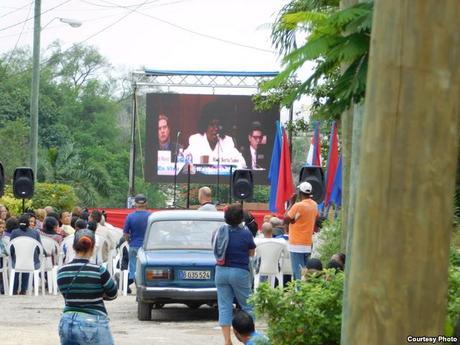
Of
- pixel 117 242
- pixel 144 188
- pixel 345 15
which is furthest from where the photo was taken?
pixel 144 188

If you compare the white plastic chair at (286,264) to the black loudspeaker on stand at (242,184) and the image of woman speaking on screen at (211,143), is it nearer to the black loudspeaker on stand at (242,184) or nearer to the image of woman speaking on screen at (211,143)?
the black loudspeaker on stand at (242,184)

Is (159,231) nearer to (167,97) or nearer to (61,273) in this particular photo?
(61,273)

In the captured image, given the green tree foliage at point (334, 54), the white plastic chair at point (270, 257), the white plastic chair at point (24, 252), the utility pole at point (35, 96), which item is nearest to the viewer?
the green tree foliage at point (334, 54)

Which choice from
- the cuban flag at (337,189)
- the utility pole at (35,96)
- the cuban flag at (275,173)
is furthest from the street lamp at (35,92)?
the cuban flag at (337,189)

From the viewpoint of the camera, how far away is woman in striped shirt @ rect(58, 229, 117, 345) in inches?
346

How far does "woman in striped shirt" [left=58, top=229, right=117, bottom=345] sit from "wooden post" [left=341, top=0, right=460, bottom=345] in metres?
5.07

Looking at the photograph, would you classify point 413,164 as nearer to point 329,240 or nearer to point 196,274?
point 196,274

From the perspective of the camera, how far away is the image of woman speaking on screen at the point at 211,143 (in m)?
44.3

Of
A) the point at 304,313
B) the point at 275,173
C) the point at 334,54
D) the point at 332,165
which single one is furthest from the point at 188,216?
the point at 334,54

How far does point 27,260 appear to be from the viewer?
68.3 ft

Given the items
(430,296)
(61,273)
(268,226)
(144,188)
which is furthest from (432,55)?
(144,188)

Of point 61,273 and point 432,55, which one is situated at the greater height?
point 432,55

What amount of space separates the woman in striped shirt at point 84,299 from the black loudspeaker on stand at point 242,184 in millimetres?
17674

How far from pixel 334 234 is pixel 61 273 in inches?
344
